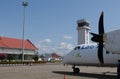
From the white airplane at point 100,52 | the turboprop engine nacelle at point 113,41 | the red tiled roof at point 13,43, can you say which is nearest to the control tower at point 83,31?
the red tiled roof at point 13,43

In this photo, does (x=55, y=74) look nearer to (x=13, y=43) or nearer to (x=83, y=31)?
(x=13, y=43)

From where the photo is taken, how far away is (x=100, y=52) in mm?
22734

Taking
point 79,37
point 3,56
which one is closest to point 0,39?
point 3,56

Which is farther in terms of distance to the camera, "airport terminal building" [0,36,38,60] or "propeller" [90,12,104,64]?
"airport terminal building" [0,36,38,60]

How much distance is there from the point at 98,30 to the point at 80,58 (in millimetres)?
5246

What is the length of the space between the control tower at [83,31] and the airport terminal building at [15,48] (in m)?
19.8

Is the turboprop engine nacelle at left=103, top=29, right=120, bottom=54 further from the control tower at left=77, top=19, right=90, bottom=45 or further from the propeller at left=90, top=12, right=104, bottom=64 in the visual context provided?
the control tower at left=77, top=19, right=90, bottom=45

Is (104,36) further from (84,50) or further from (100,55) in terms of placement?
(84,50)

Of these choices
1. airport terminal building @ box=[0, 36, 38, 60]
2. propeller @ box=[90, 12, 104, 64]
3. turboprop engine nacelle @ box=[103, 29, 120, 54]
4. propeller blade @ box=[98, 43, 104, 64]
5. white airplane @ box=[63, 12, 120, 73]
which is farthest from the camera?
airport terminal building @ box=[0, 36, 38, 60]

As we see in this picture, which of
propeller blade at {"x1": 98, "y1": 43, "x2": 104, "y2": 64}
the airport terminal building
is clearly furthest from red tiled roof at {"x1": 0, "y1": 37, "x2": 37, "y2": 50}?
propeller blade at {"x1": 98, "y1": 43, "x2": 104, "y2": 64}

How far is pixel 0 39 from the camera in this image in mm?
90312

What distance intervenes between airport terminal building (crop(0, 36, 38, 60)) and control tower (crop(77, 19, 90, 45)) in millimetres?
19820

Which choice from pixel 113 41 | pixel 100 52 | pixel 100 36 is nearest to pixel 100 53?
pixel 100 52

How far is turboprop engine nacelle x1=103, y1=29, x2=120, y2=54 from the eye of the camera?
730 inches
